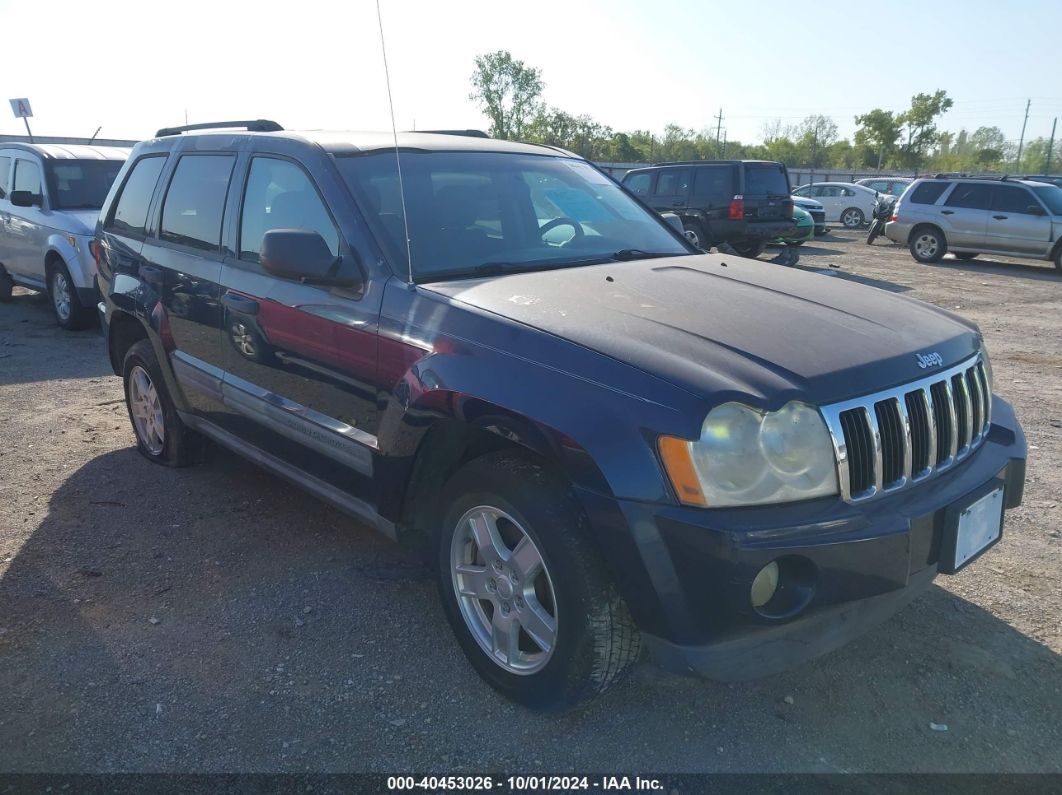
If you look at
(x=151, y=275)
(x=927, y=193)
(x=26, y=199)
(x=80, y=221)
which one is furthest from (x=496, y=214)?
(x=927, y=193)

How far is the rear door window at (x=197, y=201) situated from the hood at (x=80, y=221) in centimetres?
471

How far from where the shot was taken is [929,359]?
2.63 m

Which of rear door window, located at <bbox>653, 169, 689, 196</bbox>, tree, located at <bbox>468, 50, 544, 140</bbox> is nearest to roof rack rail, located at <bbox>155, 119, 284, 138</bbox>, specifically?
rear door window, located at <bbox>653, 169, 689, 196</bbox>

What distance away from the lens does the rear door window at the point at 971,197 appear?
52.3 ft

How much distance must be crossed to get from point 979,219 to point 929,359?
618 inches

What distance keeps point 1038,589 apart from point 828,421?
193 cm

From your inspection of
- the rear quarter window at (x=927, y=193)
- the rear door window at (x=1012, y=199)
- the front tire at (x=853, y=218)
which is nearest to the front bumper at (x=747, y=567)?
the rear door window at (x=1012, y=199)

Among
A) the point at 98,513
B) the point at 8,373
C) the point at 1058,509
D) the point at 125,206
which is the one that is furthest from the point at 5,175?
the point at 1058,509

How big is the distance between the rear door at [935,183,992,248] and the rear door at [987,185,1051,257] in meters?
0.13

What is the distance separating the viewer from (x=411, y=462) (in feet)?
9.46

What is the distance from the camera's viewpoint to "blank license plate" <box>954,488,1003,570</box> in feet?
8.23

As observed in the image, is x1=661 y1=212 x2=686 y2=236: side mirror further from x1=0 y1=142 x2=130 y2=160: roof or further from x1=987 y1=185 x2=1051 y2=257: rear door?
x1=987 y1=185 x2=1051 y2=257: rear door

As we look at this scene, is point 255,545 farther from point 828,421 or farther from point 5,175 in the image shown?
point 5,175

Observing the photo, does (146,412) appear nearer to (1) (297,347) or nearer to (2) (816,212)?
(1) (297,347)
